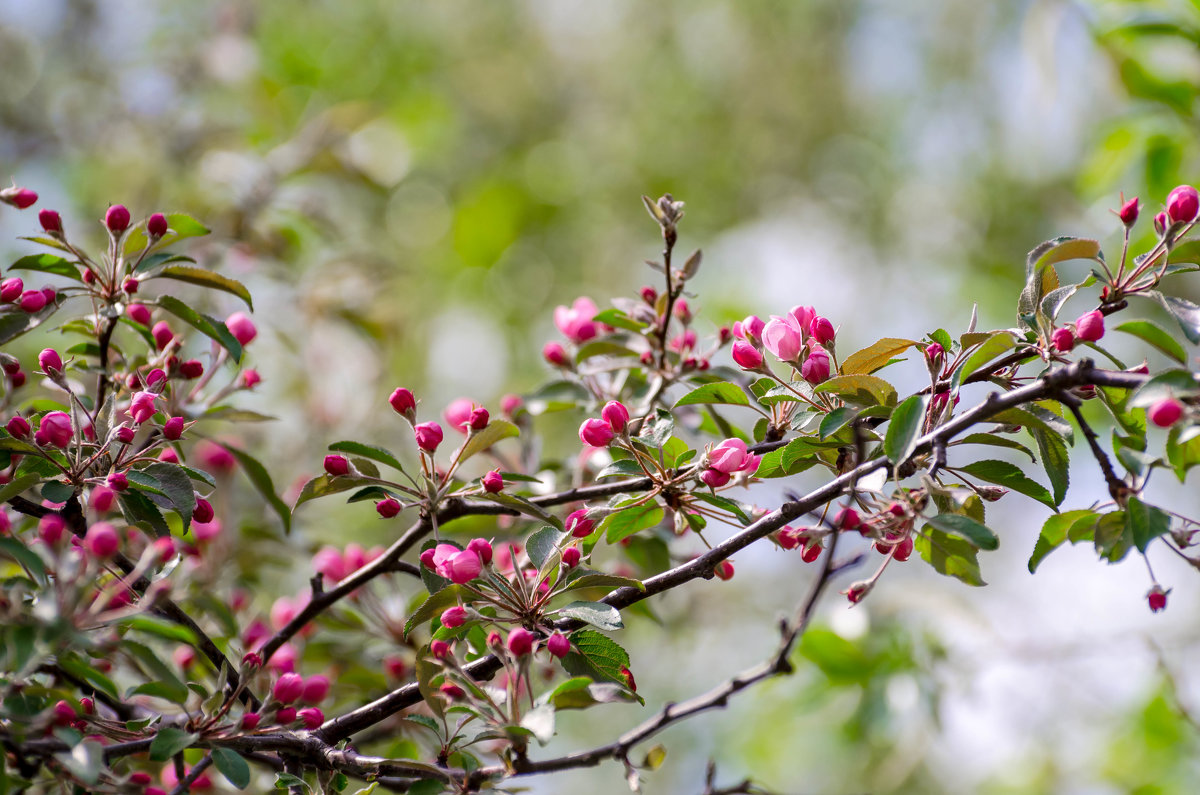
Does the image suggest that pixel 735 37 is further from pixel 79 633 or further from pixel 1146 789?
pixel 79 633

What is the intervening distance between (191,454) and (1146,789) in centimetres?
283

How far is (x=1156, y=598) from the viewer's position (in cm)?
105

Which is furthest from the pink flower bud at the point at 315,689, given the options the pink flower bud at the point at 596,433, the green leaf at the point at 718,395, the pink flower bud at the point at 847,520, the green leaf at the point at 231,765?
the pink flower bud at the point at 847,520

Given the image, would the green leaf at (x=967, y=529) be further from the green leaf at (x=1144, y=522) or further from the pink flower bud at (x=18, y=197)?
the pink flower bud at (x=18, y=197)

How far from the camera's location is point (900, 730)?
2.69 meters

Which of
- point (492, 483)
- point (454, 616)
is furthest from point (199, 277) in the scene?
point (454, 616)

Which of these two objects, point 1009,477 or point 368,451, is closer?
point 1009,477

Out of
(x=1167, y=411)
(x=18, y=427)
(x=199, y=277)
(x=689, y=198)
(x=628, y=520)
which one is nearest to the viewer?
(x=1167, y=411)

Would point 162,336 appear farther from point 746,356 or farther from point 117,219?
point 746,356

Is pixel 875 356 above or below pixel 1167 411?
above

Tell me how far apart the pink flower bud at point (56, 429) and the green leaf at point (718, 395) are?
2.35 ft

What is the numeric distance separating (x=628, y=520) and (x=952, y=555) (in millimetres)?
378

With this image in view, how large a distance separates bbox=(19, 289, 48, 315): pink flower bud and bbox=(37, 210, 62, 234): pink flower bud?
0.29 ft

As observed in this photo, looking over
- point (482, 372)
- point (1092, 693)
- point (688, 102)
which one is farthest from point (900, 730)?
point (688, 102)
